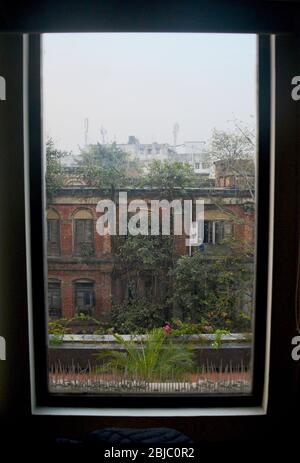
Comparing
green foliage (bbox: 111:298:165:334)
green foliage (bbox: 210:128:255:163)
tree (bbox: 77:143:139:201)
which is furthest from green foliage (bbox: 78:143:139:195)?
green foliage (bbox: 111:298:165:334)

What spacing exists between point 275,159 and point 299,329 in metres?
0.79

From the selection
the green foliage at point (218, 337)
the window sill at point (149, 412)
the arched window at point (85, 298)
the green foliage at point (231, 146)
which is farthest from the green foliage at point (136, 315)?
the green foliage at point (231, 146)

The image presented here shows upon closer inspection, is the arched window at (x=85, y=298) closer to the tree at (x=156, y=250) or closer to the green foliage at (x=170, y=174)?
the tree at (x=156, y=250)

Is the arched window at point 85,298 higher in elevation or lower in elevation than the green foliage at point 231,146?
lower

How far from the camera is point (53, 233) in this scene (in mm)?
1718

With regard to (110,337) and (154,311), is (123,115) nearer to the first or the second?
(154,311)

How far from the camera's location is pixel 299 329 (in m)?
1.65

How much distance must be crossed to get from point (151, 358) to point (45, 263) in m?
0.70

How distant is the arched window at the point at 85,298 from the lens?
5.73 feet

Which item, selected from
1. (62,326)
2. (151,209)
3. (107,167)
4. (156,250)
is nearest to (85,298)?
(62,326)

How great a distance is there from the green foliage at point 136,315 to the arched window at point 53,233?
1.31 ft

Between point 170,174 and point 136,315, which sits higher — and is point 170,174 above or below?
above

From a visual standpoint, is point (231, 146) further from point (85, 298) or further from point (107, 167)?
point (85, 298)
